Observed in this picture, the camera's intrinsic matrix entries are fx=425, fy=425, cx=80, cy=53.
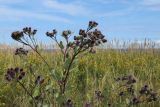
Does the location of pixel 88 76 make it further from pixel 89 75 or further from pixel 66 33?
pixel 66 33

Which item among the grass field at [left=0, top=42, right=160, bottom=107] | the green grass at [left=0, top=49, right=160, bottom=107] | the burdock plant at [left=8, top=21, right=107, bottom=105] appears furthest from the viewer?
the green grass at [left=0, top=49, right=160, bottom=107]

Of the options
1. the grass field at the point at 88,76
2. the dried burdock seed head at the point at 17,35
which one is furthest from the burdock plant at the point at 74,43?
the grass field at the point at 88,76

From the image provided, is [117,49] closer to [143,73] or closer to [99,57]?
[99,57]

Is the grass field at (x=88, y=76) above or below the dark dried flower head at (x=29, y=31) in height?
below

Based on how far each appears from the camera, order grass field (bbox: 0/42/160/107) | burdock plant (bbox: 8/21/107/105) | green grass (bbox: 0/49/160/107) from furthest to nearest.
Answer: green grass (bbox: 0/49/160/107), grass field (bbox: 0/42/160/107), burdock plant (bbox: 8/21/107/105)

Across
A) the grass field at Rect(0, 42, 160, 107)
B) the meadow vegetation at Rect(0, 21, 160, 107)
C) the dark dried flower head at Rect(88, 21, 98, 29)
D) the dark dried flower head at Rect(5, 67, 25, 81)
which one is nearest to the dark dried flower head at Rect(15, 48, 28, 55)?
the meadow vegetation at Rect(0, 21, 160, 107)

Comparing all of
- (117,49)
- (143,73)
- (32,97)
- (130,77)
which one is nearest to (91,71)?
(143,73)

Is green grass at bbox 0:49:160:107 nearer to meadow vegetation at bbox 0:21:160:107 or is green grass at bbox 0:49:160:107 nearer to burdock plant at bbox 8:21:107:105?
meadow vegetation at bbox 0:21:160:107

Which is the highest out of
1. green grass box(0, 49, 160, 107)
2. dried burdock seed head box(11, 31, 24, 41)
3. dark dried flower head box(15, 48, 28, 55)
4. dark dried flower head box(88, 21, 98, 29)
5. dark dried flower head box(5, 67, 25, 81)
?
dark dried flower head box(88, 21, 98, 29)

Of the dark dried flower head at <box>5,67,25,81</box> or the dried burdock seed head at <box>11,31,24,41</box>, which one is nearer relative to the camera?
the dried burdock seed head at <box>11,31,24,41</box>

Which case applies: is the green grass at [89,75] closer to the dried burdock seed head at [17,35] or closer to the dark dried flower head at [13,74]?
the dark dried flower head at [13,74]

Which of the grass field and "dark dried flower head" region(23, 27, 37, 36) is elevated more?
"dark dried flower head" region(23, 27, 37, 36)

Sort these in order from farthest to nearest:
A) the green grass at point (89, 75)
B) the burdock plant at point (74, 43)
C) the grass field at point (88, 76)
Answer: the green grass at point (89, 75)
the grass field at point (88, 76)
the burdock plant at point (74, 43)

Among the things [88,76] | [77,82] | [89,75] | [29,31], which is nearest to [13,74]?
[29,31]
